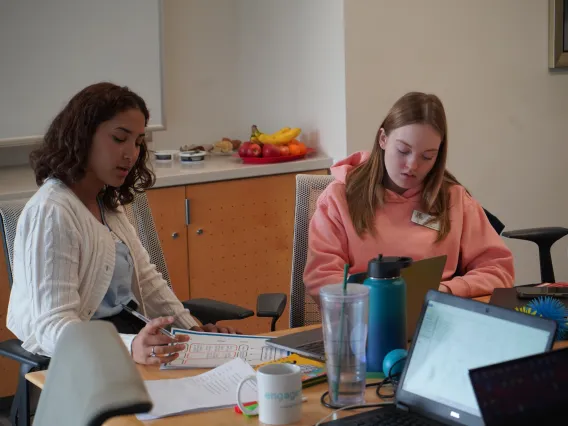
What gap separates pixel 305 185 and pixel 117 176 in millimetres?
572

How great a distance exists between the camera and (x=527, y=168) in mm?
4145

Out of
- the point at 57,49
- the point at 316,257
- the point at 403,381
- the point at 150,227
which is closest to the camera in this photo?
the point at 403,381

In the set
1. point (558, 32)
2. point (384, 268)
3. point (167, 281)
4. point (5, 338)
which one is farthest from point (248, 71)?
point (384, 268)

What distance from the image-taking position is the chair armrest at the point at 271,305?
2.26 m

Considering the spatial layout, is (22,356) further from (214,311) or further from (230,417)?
(230,417)

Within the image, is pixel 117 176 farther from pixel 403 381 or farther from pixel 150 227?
pixel 403 381

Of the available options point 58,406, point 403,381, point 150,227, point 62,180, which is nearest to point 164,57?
point 150,227

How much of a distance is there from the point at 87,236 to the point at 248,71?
89.0 inches

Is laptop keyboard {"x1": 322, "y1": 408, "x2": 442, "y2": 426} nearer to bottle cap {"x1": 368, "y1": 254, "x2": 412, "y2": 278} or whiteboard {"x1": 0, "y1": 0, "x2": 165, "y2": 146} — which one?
bottle cap {"x1": 368, "y1": 254, "x2": 412, "y2": 278}

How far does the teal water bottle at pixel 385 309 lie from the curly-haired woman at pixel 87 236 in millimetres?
442

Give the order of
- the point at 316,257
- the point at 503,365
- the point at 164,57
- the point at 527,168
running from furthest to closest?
the point at 527,168 → the point at 164,57 → the point at 316,257 → the point at 503,365

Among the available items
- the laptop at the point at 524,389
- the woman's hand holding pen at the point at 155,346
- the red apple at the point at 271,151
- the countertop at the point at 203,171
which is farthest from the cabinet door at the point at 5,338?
the laptop at the point at 524,389

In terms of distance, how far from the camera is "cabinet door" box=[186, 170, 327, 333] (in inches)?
141

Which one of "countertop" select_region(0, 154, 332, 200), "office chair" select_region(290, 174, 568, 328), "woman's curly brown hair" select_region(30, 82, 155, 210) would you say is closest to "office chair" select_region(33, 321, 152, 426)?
"woman's curly brown hair" select_region(30, 82, 155, 210)
